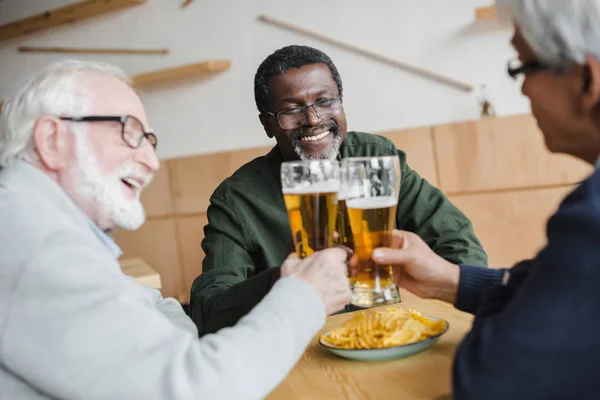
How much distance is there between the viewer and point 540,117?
105 centimetres

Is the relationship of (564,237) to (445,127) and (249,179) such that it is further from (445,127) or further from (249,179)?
(445,127)

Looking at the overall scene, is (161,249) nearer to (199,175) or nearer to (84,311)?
(199,175)

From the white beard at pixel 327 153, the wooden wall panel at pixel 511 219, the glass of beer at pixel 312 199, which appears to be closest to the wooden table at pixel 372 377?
the glass of beer at pixel 312 199

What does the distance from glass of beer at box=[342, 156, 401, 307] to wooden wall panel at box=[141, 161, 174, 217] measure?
3172mm

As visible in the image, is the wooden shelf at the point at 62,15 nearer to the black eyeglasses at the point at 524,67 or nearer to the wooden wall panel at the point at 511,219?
the wooden wall panel at the point at 511,219

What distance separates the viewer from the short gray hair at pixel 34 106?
4.04 feet

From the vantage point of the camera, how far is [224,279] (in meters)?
1.76

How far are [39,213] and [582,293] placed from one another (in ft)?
2.67

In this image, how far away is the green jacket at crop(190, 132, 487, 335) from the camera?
196 cm

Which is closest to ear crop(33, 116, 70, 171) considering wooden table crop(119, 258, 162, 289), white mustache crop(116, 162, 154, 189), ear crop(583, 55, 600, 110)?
white mustache crop(116, 162, 154, 189)

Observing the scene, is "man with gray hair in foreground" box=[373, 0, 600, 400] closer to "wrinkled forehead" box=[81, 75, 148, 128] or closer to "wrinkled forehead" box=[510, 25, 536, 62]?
"wrinkled forehead" box=[510, 25, 536, 62]

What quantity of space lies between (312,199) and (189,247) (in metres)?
3.17

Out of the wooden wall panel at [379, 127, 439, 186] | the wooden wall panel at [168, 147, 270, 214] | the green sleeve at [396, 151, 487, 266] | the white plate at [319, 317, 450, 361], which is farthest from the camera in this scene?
the wooden wall panel at [168, 147, 270, 214]

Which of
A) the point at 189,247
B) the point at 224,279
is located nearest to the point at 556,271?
the point at 224,279
